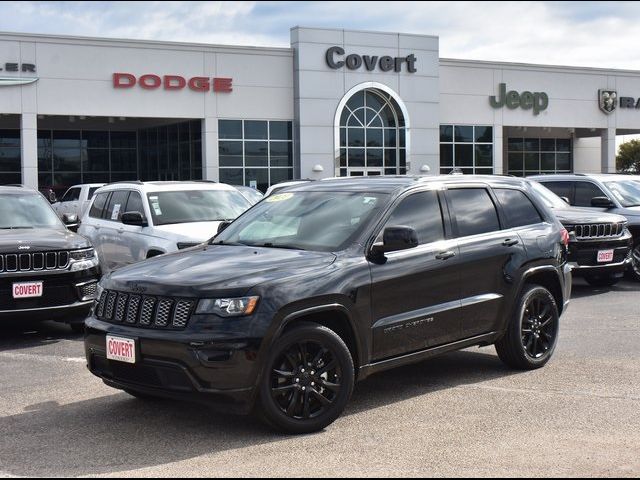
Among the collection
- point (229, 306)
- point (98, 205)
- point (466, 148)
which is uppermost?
point (466, 148)

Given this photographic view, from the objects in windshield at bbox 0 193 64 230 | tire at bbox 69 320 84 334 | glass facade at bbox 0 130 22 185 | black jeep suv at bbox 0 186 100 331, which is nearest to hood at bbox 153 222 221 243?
windshield at bbox 0 193 64 230

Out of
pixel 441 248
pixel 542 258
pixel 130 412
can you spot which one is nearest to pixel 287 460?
pixel 130 412

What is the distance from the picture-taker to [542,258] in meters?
7.72

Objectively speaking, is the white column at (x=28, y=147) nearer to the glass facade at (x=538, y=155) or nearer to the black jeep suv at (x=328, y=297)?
the black jeep suv at (x=328, y=297)

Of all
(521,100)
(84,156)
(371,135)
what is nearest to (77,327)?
(371,135)

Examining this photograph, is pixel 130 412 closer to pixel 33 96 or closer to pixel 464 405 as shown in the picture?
pixel 464 405

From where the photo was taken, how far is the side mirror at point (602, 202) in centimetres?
1444

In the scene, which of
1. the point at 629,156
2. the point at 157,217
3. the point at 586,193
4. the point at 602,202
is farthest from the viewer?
the point at 629,156

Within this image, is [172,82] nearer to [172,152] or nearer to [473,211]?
[172,152]

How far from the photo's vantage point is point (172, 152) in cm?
3888

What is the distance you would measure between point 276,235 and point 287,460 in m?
2.11

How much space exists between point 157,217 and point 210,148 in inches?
919

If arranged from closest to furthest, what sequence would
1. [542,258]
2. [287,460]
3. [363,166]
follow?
[287,460], [542,258], [363,166]

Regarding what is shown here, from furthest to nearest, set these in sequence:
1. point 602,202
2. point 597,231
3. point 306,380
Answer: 1. point 602,202
2. point 597,231
3. point 306,380
